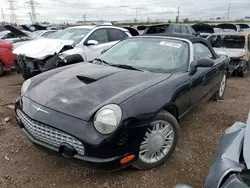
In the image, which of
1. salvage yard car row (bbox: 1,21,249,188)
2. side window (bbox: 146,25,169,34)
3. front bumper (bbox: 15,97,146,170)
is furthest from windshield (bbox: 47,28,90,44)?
side window (bbox: 146,25,169,34)

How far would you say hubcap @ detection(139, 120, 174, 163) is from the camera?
8.00ft

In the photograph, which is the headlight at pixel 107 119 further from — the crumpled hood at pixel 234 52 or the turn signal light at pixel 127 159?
the crumpled hood at pixel 234 52

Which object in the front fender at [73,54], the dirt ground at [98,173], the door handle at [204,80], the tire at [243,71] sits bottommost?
the tire at [243,71]

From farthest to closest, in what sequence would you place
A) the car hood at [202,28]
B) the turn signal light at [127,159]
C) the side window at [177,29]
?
1. the car hood at [202,28]
2. the side window at [177,29]
3. the turn signal light at [127,159]

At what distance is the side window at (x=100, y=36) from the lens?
6217mm

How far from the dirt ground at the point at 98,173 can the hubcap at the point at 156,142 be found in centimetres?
17

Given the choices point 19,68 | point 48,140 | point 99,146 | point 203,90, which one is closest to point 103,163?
point 99,146

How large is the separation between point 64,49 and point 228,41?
20.5ft

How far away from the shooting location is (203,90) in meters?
3.69

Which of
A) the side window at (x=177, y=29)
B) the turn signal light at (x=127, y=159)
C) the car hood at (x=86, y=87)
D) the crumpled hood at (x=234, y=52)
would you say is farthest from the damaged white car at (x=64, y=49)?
the side window at (x=177, y=29)

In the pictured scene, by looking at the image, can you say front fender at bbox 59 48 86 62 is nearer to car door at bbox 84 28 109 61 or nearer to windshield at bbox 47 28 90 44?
car door at bbox 84 28 109 61

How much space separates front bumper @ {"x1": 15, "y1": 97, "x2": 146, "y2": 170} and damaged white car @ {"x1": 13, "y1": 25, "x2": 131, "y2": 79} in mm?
2922

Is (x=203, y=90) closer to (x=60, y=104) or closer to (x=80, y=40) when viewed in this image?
(x=60, y=104)

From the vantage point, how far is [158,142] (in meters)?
2.54
